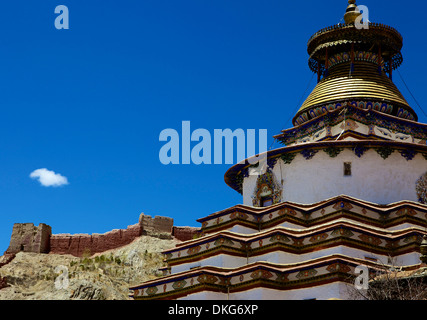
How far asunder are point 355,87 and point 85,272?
89.7 ft

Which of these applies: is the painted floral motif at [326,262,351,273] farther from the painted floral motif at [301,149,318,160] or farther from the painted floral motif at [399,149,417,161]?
the painted floral motif at [399,149,417,161]

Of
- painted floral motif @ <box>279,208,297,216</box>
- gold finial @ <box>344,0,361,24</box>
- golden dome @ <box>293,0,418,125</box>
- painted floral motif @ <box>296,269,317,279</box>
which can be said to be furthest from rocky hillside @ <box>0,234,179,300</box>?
painted floral motif @ <box>296,269,317,279</box>

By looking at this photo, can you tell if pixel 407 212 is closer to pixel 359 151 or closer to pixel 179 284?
pixel 359 151

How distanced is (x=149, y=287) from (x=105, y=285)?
71.0 feet

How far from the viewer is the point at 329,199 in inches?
1147

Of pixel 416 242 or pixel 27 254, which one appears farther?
pixel 27 254

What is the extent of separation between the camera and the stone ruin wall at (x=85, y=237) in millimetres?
62062

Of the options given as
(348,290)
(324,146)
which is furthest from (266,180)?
(348,290)

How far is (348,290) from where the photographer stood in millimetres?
24375

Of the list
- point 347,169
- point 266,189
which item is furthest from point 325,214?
point 266,189

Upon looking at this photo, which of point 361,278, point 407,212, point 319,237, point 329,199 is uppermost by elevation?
point 329,199
